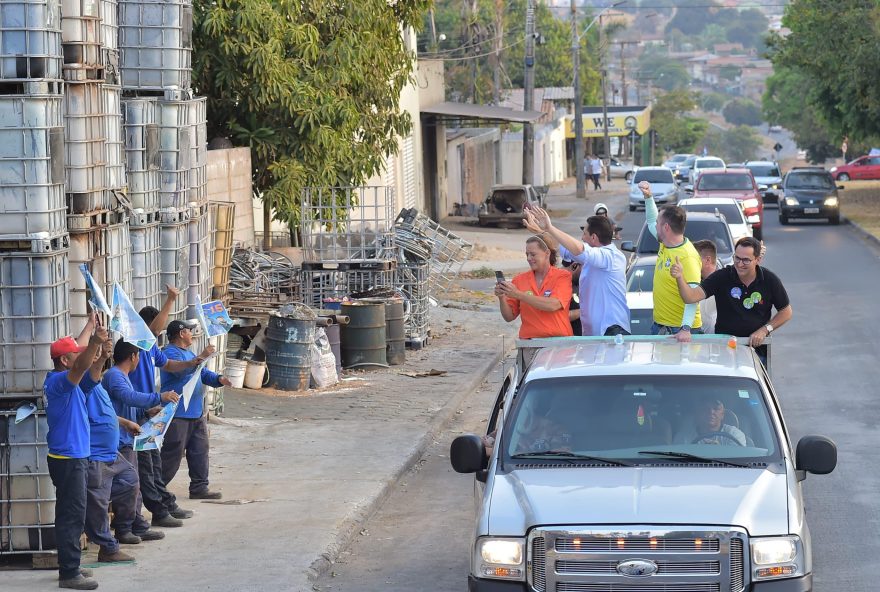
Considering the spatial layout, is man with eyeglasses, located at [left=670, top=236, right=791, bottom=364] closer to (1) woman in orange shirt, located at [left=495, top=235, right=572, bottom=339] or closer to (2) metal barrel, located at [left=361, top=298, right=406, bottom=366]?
(1) woman in orange shirt, located at [left=495, top=235, right=572, bottom=339]

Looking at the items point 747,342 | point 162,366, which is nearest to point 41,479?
point 162,366

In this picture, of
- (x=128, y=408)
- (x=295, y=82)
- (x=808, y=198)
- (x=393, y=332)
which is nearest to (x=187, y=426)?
(x=128, y=408)

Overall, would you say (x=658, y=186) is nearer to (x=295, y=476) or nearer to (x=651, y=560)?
(x=295, y=476)

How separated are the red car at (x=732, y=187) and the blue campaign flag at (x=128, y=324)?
27.1 meters

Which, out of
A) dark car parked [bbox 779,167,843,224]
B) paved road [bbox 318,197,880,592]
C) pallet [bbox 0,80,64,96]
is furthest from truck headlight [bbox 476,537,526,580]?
dark car parked [bbox 779,167,843,224]

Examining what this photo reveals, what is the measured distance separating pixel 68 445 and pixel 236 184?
442 inches

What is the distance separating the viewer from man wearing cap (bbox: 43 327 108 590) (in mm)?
7980

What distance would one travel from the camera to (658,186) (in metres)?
49.1

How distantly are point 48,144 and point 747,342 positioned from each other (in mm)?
4911

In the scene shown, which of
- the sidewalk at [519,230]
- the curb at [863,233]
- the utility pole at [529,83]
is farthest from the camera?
the utility pole at [529,83]

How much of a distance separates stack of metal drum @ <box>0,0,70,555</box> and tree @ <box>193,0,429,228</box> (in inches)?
391

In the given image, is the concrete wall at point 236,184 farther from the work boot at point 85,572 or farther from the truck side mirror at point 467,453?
the truck side mirror at point 467,453

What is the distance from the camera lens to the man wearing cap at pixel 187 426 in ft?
31.9

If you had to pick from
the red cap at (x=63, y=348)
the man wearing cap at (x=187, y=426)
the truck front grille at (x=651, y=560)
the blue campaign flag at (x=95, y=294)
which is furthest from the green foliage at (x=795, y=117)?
the truck front grille at (x=651, y=560)
